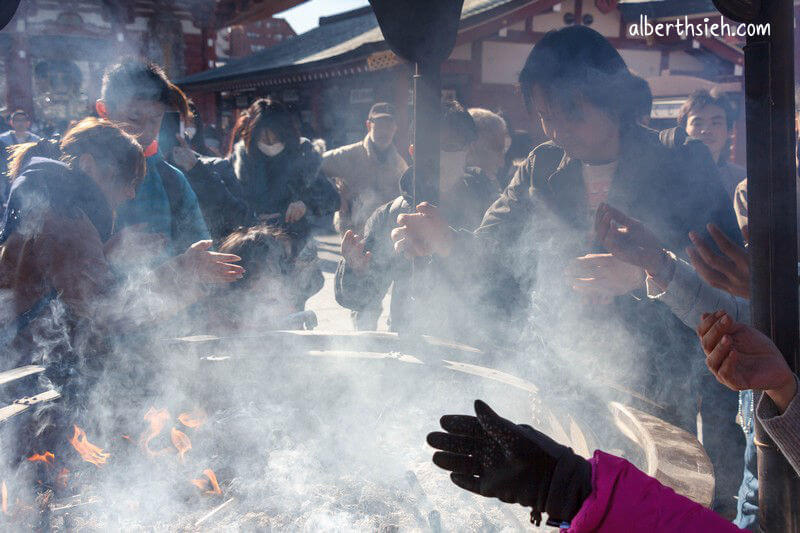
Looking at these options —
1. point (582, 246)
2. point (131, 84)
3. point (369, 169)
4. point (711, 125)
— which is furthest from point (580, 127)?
point (369, 169)

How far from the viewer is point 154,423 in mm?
2445

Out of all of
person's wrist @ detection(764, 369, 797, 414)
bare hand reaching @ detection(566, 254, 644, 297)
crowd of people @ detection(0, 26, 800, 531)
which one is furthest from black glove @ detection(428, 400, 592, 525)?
bare hand reaching @ detection(566, 254, 644, 297)

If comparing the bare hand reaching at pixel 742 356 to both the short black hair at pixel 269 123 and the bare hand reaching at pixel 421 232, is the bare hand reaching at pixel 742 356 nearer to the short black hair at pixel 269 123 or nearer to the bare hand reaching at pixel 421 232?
the bare hand reaching at pixel 421 232

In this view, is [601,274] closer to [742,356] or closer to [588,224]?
[588,224]

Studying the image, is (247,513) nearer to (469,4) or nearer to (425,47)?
(425,47)

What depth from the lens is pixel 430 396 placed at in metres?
2.71

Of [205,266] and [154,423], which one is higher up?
[205,266]

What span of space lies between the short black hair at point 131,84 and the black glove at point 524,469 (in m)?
2.50

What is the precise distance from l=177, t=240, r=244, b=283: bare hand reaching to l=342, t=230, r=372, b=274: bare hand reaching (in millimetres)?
794

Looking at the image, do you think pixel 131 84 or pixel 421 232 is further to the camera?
pixel 131 84

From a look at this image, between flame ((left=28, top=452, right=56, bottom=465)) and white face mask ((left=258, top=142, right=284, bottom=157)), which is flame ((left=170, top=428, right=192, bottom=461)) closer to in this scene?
flame ((left=28, top=452, right=56, bottom=465))

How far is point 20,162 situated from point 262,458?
1470 millimetres

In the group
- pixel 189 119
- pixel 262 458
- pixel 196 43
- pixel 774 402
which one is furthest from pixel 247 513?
pixel 196 43

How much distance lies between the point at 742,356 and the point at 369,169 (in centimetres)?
422
